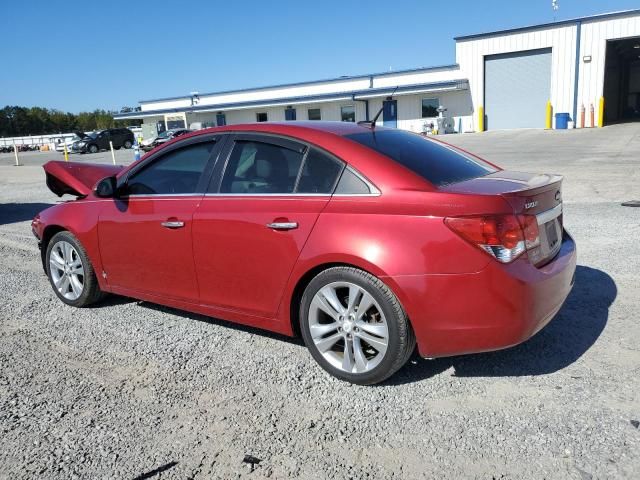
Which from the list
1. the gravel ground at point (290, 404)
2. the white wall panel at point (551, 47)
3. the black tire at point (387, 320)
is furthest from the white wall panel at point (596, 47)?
the black tire at point (387, 320)

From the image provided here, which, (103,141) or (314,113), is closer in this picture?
(103,141)

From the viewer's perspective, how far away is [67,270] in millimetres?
4934

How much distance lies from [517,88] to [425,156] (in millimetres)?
35148

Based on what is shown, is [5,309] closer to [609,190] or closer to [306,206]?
[306,206]

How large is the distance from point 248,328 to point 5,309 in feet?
8.08

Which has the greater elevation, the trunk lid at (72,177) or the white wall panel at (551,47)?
the white wall panel at (551,47)

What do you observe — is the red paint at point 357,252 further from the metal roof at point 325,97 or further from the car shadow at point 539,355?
the metal roof at point 325,97

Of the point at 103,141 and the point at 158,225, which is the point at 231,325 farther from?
the point at 103,141

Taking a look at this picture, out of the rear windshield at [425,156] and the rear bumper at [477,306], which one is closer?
the rear bumper at [477,306]

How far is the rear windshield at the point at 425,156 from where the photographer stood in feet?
11.1

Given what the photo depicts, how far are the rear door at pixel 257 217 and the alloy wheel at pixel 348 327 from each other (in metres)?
0.32

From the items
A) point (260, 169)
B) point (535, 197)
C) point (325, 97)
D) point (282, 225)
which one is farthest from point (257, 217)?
point (325, 97)

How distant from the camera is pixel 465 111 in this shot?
37.8 meters

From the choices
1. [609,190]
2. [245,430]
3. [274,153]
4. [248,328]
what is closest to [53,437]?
[245,430]
